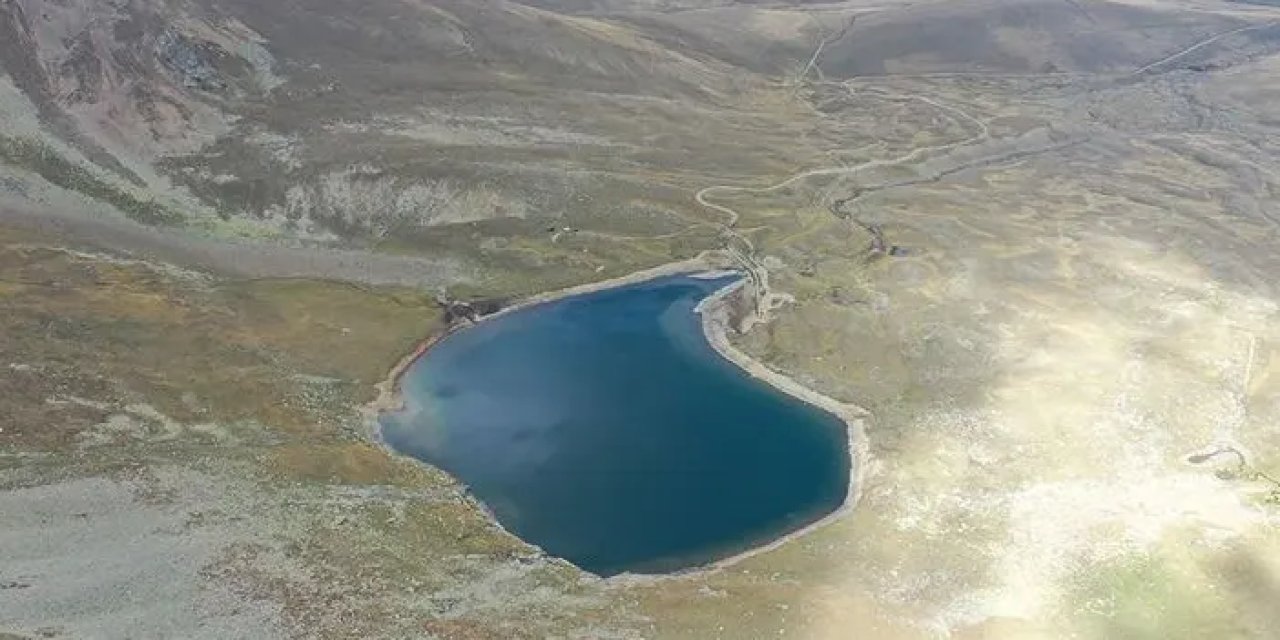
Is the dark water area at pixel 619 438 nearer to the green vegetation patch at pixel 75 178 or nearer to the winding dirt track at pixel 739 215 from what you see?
the winding dirt track at pixel 739 215

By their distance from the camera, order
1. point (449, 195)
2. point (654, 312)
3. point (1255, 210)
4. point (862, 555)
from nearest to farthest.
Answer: point (862, 555) < point (654, 312) < point (449, 195) < point (1255, 210)

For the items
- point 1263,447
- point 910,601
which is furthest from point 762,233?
point 910,601

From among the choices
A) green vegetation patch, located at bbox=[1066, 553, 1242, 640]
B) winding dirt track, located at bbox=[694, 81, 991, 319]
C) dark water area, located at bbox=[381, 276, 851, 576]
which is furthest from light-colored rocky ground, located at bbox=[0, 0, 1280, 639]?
dark water area, located at bbox=[381, 276, 851, 576]

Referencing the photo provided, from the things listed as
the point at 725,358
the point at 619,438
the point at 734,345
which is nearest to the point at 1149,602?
the point at 619,438

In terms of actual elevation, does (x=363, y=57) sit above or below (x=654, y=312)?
above

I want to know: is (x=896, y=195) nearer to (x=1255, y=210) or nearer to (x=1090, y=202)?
(x=1090, y=202)

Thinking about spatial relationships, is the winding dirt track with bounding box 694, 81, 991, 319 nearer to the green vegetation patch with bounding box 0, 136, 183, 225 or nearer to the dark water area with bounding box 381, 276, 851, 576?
the dark water area with bounding box 381, 276, 851, 576
